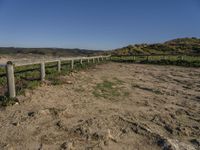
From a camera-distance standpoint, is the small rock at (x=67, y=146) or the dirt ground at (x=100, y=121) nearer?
the small rock at (x=67, y=146)

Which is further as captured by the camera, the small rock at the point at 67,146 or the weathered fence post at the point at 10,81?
the weathered fence post at the point at 10,81

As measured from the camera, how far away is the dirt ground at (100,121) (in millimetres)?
4914

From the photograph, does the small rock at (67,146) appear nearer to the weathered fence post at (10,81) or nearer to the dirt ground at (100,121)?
the dirt ground at (100,121)

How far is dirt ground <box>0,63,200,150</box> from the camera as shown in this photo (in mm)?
4914

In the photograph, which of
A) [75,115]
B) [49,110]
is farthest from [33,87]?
[75,115]

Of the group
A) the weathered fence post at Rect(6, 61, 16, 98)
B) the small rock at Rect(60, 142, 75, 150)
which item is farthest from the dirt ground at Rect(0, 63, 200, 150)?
the weathered fence post at Rect(6, 61, 16, 98)

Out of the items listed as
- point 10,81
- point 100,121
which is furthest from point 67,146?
point 10,81

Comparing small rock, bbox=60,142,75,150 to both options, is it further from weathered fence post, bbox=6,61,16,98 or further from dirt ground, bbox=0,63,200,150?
weathered fence post, bbox=6,61,16,98

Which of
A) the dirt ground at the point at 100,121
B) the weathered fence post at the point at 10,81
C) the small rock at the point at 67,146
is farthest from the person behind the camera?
the weathered fence post at the point at 10,81

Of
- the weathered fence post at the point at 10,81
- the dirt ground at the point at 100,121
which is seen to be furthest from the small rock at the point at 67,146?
the weathered fence post at the point at 10,81

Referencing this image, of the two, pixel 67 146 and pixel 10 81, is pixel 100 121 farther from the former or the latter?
pixel 10 81

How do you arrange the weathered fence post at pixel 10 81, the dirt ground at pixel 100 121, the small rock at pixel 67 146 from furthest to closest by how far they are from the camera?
the weathered fence post at pixel 10 81, the dirt ground at pixel 100 121, the small rock at pixel 67 146

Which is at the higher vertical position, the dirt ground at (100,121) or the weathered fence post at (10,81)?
the weathered fence post at (10,81)

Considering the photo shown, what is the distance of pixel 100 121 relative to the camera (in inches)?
237
